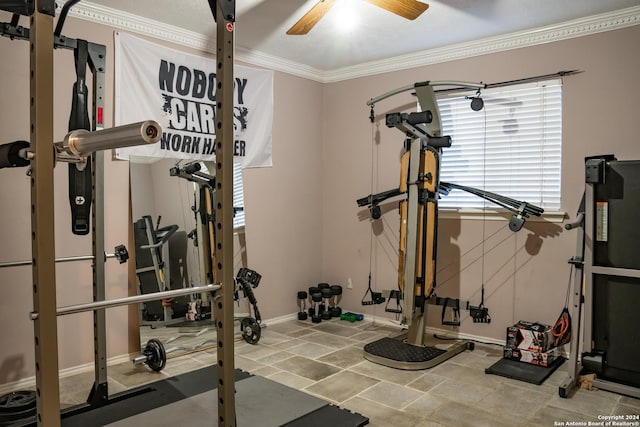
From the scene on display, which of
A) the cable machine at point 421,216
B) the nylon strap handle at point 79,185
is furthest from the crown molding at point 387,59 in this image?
the nylon strap handle at point 79,185

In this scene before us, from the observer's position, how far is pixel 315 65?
16.1 ft

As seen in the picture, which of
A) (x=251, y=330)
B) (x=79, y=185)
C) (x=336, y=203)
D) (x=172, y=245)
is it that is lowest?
(x=251, y=330)

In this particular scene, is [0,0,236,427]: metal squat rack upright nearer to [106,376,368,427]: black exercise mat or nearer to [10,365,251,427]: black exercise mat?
[106,376,368,427]: black exercise mat

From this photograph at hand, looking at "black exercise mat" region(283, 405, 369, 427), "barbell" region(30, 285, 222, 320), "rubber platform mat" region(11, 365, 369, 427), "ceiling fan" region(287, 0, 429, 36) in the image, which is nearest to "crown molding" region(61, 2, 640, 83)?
"ceiling fan" region(287, 0, 429, 36)

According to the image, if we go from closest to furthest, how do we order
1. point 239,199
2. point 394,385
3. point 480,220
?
point 394,385
point 480,220
point 239,199

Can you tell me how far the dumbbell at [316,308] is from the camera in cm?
482

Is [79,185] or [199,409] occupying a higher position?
[79,185]

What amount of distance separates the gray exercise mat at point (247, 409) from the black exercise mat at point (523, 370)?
151 cm

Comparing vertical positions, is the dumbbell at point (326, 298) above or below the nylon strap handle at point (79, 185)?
below

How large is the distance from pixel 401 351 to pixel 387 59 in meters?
2.78

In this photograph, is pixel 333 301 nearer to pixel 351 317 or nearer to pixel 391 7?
pixel 351 317

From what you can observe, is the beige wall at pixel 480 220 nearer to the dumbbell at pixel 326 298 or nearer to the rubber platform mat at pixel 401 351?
the dumbbell at pixel 326 298

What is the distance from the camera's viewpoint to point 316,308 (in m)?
5.04

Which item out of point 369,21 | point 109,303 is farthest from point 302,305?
point 109,303
